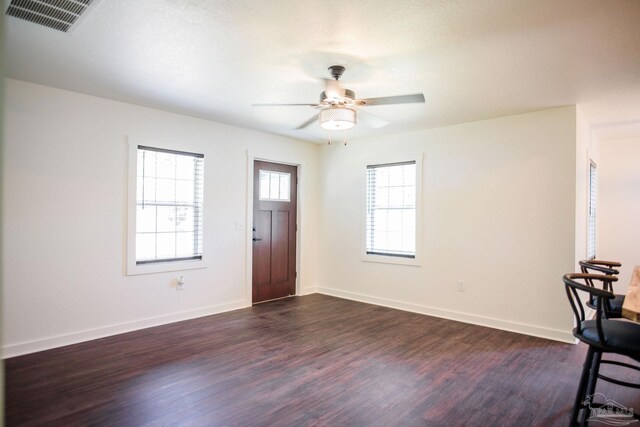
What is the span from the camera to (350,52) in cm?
274

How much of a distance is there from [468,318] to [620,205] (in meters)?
3.13

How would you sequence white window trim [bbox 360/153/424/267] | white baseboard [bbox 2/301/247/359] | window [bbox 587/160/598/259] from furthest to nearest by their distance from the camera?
white window trim [bbox 360/153/424/267]
window [bbox 587/160/598/259]
white baseboard [bbox 2/301/247/359]

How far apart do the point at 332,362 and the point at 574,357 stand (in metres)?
2.29

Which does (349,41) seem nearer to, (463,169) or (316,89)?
(316,89)

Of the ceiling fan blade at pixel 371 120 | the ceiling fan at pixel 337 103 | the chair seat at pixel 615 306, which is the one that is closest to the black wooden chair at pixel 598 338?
the chair seat at pixel 615 306

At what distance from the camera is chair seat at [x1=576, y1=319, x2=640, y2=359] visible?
6.39 ft

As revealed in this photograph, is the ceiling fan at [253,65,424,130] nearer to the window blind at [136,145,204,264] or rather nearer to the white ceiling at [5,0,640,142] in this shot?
the white ceiling at [5,0,640,142]

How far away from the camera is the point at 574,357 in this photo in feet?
11.3

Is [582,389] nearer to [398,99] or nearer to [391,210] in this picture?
[398,99]

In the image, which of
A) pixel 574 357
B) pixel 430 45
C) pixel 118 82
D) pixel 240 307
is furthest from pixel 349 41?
pixel 240 307

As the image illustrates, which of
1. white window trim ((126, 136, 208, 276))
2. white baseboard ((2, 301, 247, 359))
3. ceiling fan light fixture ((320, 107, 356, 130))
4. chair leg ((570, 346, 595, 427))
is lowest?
white baseboard ((2, 301, 247, 359))

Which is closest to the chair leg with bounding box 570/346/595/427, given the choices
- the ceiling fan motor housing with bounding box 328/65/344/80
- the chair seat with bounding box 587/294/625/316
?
the chair seat with bounding box 587/294/625/316

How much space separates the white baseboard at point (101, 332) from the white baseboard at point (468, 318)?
1932 millimetres

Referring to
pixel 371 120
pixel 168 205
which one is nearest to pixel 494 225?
pixel 371 120
